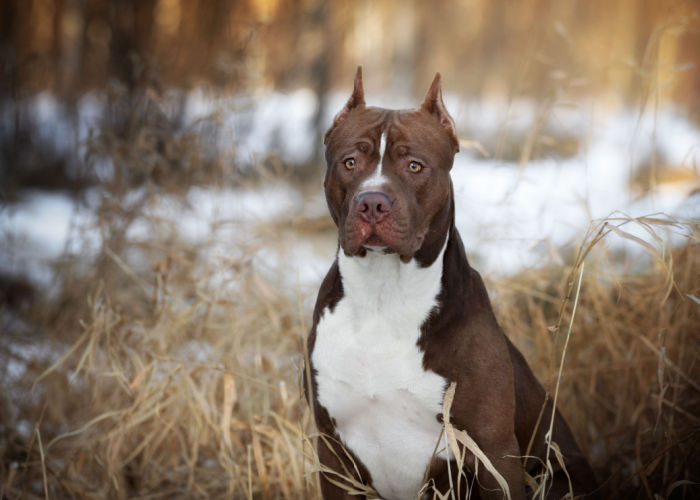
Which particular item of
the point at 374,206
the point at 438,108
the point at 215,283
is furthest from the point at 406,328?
the point at 215,283

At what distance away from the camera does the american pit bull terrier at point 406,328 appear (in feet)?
7.02

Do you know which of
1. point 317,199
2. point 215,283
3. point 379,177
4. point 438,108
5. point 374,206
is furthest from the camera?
point 215,283

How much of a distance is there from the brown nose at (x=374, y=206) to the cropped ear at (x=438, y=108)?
43cm

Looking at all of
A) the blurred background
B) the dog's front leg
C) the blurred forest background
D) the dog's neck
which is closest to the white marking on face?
the dog's neck

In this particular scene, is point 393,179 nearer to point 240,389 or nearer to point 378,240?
point 378,240

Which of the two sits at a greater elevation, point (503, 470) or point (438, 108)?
point (438, 108)

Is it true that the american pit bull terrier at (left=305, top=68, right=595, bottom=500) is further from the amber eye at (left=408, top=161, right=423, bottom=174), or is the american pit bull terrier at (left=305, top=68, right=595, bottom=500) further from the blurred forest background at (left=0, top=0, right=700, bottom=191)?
the blurred forest background at (left=0, top=0, right=700, bottom=191)

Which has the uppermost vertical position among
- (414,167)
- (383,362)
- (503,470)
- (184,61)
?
(184,61)

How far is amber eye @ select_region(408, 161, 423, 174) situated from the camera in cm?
217

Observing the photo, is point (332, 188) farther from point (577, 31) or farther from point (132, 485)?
point (577, 31)

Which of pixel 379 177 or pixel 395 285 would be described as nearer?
pixel 379 177

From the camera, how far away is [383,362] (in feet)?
7.11

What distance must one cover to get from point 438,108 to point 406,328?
0.69 meters

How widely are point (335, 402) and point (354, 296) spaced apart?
32 cm
